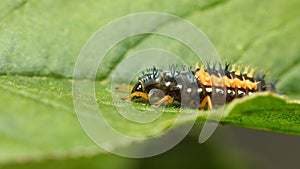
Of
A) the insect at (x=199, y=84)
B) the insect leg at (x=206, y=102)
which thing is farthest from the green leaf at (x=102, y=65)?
the insect leg at (x=206, y=102)

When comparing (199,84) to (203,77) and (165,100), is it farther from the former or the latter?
(165,100)

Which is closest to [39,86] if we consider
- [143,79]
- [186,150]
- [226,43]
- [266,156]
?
[143,79]

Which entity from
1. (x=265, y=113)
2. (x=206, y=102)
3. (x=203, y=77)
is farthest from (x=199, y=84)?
(x=265, y=113)

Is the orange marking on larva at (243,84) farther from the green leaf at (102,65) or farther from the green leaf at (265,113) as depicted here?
Result: the green leaf at (265,113)

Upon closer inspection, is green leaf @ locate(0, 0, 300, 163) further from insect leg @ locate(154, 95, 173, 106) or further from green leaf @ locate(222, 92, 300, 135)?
insect leg @ locate(154, 95, 173, 106)

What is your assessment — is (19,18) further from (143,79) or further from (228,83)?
(228,83)

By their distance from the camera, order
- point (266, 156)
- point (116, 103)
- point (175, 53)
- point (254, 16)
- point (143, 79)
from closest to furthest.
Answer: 1. point (116, 103)
2. point (143, 79)
3. point (175, 53)
4. point (254, 16)
5. point (266, 156)
